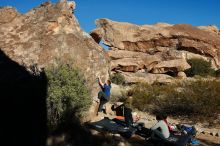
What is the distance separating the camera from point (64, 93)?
9023 millimetres

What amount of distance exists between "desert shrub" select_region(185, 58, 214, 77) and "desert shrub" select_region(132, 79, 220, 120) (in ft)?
62.5

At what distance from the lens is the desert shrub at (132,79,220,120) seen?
16.5m

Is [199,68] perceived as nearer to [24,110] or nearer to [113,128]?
[113,128]

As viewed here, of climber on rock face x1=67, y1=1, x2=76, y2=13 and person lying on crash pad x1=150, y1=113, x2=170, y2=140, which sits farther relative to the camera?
climber on rock face x1=67, y1=1, x2=76, y2=13

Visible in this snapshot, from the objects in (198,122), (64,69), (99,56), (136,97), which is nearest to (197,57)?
(136,97)

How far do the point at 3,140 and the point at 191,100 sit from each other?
1216 centimetres

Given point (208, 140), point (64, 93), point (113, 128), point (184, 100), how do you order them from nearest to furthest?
point (64, 93) < point (113, 128) < point (208, 140) < point (184, 100)

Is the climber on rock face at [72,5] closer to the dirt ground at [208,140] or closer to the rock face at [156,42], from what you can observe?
the dirt ground at [208,140]

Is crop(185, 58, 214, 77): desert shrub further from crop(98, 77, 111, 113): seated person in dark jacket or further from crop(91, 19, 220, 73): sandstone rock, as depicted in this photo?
crop(98, 77, 111, 113): seated person in dark jacket

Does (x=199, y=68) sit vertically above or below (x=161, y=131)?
above

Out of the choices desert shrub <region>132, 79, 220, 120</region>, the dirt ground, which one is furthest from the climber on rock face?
the dirt ground

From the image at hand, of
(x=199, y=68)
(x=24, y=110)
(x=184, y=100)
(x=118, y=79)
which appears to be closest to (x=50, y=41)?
(x=24, y=110)

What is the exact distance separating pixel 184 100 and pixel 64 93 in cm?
1030

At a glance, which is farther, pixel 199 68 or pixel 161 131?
pixel 199 68
